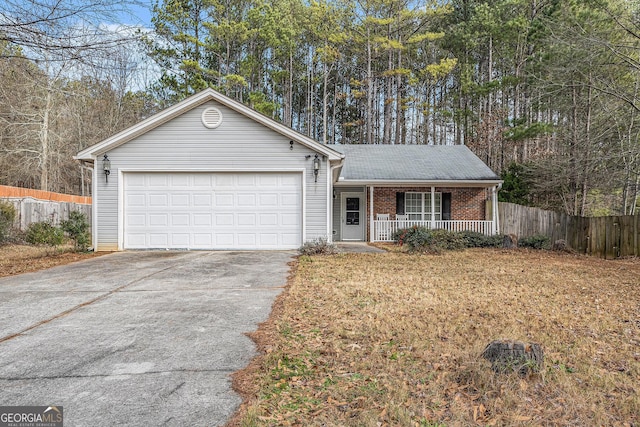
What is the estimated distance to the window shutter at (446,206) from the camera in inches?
596

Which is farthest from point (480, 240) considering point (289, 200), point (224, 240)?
point (224, 240)

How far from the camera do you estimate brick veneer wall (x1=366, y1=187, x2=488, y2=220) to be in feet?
49.6

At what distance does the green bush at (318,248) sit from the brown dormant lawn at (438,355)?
329 cm

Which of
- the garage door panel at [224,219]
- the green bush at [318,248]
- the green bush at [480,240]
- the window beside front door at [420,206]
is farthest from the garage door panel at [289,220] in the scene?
the window beside front door at [420,206]

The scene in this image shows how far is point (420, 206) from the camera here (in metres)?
15.2

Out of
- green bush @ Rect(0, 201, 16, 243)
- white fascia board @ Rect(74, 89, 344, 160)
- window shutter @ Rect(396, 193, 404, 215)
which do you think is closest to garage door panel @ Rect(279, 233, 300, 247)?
white fascia board @ Rect(74, 89, 344, 160)

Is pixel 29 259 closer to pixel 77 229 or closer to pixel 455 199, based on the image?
pixel 77 229

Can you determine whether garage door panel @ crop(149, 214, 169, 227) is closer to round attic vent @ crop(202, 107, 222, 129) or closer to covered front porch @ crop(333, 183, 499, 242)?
round attic vent @ crop(202, 107, 222, 129)

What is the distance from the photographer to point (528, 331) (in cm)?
409

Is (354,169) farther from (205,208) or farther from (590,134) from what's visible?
(590,134)

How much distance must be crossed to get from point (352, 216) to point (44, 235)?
10646 mm

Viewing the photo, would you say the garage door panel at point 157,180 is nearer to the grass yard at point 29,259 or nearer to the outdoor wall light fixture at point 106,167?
the outdoor wall light fixture at point 106,167

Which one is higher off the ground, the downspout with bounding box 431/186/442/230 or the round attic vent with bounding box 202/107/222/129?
the round attic vent with bounding box 202/107/222/129

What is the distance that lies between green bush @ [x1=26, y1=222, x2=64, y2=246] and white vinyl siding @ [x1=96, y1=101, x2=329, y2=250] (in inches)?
124
